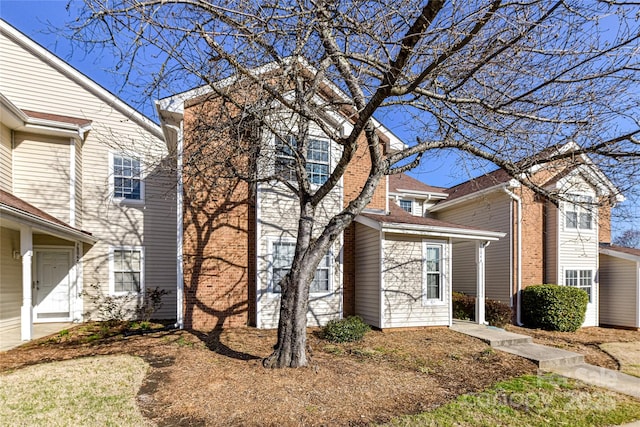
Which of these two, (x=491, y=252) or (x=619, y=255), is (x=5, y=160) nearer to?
(x=491, y=252)

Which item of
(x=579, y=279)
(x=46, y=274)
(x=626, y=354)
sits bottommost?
(x=626, y=354)

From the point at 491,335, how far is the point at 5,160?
14.5 metres

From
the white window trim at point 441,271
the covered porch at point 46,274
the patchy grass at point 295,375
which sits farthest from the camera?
the white window trim at point 441,271

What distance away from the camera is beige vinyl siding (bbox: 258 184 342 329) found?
9867 millimetres

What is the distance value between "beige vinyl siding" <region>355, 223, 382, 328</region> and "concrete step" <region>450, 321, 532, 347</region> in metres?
2.50

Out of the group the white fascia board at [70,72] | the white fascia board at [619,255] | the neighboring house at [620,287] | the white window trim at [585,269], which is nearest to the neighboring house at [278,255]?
the white fascia board at [70,72]

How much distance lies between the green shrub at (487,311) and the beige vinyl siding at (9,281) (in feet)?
44.1

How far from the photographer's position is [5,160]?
1009cm

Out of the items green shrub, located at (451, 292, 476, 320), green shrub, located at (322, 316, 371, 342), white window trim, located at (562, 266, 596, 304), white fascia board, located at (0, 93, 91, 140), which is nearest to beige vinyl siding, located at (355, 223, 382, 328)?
green shrub, located at (322, 316, 371, 342)

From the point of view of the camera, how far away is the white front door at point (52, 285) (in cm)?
1098

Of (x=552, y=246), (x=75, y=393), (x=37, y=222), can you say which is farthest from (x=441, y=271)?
(x=37, y=222)

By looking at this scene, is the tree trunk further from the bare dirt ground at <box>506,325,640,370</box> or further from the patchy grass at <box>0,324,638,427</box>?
the bare dirt ground at <box>506,325,640,370</box>

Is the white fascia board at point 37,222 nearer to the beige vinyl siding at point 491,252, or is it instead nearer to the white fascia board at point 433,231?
the white fascia board at point 433,231

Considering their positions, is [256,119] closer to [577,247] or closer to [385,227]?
[385,227]
